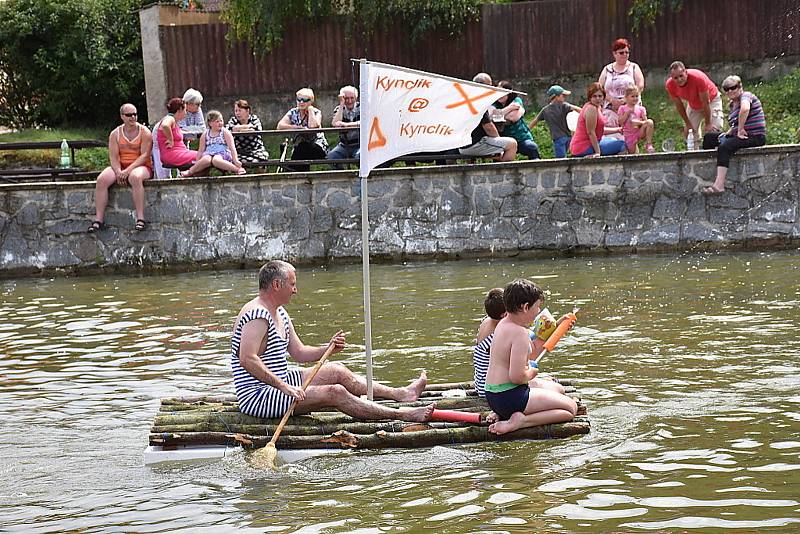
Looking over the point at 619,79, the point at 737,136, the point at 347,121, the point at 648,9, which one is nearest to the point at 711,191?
the point at 737,136

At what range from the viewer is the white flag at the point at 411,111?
9570 mm

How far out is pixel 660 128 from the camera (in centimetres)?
2531

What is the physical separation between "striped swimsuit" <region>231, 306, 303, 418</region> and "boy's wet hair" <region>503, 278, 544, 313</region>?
1.61 m

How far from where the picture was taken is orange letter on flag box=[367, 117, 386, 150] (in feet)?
31.5

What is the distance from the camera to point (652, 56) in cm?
2828

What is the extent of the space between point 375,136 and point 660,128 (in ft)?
54.7

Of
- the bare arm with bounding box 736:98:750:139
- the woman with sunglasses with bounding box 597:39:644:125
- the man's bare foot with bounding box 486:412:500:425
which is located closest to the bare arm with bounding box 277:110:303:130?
the woman with sunglasses with bounding box 597:39:644:125

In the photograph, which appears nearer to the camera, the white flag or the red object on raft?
the red object on raft

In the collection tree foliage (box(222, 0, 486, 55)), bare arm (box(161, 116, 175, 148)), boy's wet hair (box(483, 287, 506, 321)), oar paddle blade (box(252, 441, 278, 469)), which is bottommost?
oar paddle blade (box(252, 441, 278, 469))

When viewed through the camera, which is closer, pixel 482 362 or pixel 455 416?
pixel 455 416

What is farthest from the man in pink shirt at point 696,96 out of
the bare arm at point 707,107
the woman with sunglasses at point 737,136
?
the woman with sunglasses at point 737,136

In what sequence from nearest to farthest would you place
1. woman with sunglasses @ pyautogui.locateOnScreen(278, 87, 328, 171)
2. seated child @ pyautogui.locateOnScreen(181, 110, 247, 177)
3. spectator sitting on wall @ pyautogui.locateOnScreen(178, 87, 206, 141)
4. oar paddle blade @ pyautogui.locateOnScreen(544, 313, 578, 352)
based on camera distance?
1. oar paddle blade @ pyautogui.locateOnScreen(544, 313, 578, 352)
2. seated child @ pyautogui.locateOnScreen(181, 110, 247, 177)
3. spectator sitting on wall @ pyautogui.locateOnScreen(178, 87, 206, 141)
4. woman with sunglasses @ pyautogui.locateOnScreen(278, 87, 328, 171)

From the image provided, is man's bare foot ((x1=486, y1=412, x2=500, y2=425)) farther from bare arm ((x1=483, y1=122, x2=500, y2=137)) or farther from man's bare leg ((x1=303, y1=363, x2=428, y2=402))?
bare arm ((x1=483, y1=122, x2=500, y2=137))

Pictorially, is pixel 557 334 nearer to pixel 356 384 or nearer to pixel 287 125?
pixel 356 384
